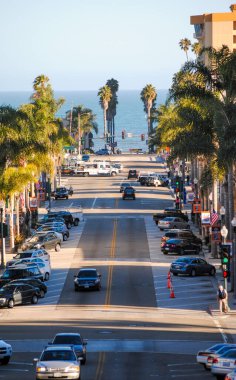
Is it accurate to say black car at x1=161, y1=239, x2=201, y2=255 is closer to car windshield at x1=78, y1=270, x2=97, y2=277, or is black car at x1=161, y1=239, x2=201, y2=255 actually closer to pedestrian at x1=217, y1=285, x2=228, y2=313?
car windshield at x1=78, y1=270, x2=97, y2=277

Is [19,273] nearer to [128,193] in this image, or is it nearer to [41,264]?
[41,264]

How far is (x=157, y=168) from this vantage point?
172m

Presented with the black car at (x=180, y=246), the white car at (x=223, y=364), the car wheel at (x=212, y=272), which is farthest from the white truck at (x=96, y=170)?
the white car at (x=223, y=364)

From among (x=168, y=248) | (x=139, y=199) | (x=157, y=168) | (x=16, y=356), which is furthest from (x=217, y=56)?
(x=157, y=168)

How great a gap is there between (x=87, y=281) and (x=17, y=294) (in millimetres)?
6788

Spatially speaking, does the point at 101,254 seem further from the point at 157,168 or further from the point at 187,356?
the point at 157,168

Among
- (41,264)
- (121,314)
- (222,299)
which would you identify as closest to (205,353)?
(222,299)

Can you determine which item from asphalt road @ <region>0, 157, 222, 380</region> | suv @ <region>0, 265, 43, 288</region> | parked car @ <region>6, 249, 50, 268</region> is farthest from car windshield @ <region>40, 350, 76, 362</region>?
parked car @ <region>6, 249, 50, 268</region>

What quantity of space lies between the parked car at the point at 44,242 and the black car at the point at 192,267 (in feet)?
50.0

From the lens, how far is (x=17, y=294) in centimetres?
6438

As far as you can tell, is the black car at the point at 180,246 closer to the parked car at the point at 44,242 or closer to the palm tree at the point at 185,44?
the parked car at the point at 44,242

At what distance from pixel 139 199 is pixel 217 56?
6050cm

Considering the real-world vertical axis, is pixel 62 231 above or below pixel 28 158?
below

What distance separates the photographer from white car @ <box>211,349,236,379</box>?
40719 millimetres
